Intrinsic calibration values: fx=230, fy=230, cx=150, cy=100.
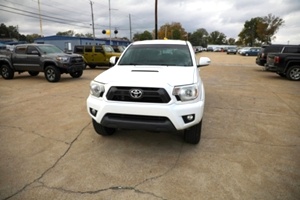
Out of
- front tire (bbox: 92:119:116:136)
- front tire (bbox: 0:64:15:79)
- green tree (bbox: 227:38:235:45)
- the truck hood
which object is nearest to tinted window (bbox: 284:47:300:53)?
the truck hood

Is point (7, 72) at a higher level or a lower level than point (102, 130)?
higher

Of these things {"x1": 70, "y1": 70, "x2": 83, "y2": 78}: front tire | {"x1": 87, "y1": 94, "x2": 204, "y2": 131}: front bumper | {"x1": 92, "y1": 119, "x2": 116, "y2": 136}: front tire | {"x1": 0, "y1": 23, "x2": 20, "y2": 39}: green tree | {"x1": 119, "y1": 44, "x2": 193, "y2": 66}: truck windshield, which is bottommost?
{"x1": 92, "y1": 119, "x2": 116, "y2": 136}: front tire

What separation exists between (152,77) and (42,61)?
898 cm

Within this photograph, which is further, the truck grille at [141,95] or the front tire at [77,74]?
the front tire at [77,74]

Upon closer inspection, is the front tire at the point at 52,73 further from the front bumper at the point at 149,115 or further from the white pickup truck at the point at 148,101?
the front bumper at the point at 149,115

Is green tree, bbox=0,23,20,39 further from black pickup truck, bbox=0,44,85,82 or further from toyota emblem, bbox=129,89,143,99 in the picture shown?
toyota emblem, bbox=129,89,143,99

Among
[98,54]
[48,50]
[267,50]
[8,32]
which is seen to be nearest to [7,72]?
[48,50]

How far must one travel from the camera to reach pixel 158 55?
15.8ft

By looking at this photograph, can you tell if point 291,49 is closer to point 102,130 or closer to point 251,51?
point 102,130

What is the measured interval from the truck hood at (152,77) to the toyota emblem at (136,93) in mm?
99

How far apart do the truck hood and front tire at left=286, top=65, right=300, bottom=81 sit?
10.2 meters

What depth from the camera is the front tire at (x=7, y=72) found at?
12.1m

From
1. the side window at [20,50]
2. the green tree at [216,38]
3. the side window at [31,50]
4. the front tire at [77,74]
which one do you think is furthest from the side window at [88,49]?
the green tree at [216,38]

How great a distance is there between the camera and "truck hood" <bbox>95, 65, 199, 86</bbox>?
341 centimetres
